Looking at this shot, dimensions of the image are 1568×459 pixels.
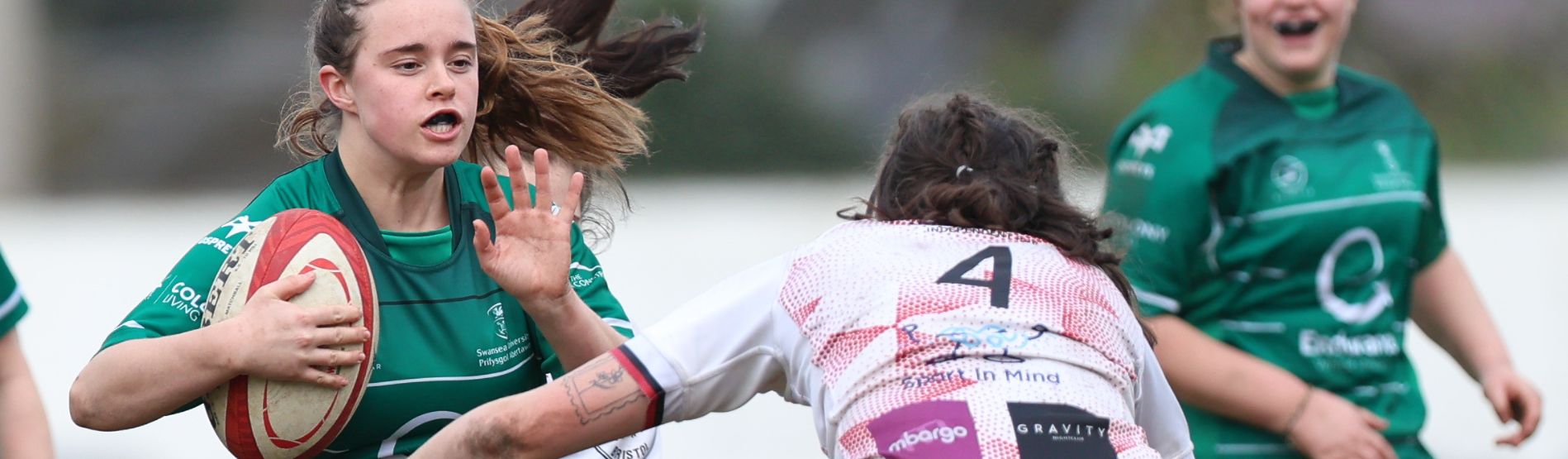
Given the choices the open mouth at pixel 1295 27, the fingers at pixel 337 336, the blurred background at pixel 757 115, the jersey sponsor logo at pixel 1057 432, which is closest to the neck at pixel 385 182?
the fingers at pixel 337 336

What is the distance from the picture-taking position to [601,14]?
3990 millimetres

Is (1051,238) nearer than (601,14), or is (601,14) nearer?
(1051,238)

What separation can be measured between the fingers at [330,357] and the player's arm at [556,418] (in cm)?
27

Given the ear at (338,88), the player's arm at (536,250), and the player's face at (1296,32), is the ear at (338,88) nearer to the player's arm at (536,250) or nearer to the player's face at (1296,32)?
the player's arm at (536,250)

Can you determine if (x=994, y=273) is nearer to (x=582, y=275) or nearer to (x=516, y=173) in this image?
(x=516, y=173)

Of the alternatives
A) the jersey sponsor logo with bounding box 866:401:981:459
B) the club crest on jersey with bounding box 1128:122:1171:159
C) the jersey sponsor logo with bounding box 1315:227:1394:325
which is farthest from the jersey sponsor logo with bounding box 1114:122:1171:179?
the jersey sponsor logo with bounding box 866:401:981:459

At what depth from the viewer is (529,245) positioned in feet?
9.35

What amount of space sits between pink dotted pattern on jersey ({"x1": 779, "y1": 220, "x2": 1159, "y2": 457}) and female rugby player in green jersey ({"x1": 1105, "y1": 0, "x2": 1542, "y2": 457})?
1114 millimetres

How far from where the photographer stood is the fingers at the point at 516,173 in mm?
2797

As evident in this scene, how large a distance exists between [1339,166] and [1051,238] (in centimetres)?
127

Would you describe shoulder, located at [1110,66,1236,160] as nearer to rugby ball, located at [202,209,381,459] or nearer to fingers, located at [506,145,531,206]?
fingers, located at [506,145,531,206]

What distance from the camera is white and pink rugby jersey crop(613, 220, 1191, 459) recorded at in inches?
92.4

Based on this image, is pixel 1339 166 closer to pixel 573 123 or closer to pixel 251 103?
pixel 573 123

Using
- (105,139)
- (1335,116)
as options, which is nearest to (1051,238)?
(1335,116)
